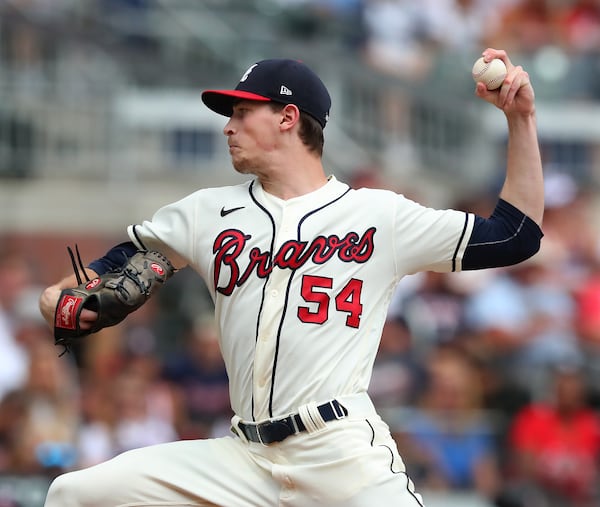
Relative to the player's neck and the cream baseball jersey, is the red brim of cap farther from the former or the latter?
the cream baseball jersey

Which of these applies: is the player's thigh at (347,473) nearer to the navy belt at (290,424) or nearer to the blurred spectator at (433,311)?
the navy belt at (290,424)

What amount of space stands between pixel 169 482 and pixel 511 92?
1.79m

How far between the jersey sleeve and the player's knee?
4.47ft

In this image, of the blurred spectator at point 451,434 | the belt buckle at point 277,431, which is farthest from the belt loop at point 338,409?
the blurred spectator at point 451,434

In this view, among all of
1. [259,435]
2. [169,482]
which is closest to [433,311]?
[259,435]

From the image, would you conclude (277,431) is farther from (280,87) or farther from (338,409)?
(280,87)

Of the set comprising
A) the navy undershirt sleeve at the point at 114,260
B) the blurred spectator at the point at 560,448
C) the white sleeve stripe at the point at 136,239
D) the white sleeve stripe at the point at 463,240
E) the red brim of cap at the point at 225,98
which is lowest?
the blurred spectator at the point at 560,448

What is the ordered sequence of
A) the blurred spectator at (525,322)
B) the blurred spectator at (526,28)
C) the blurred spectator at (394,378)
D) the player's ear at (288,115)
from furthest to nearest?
the blurred spectator at (526,28) < the blurred spectator at (525,322) < the blurred spectator at (394,378) < the player's ear at (288,115)

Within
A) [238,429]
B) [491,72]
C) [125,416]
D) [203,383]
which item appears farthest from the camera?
[203,383]

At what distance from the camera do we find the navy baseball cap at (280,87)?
484 cm

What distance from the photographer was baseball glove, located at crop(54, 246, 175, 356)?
4.64 meters

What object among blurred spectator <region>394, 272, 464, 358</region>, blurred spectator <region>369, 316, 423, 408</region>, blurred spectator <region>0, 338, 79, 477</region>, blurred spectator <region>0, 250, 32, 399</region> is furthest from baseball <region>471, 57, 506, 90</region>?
blurred spectator <region>394, 272, 464, 358</region>

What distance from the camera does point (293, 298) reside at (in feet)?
15.3

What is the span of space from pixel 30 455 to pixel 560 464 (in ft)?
11.3
